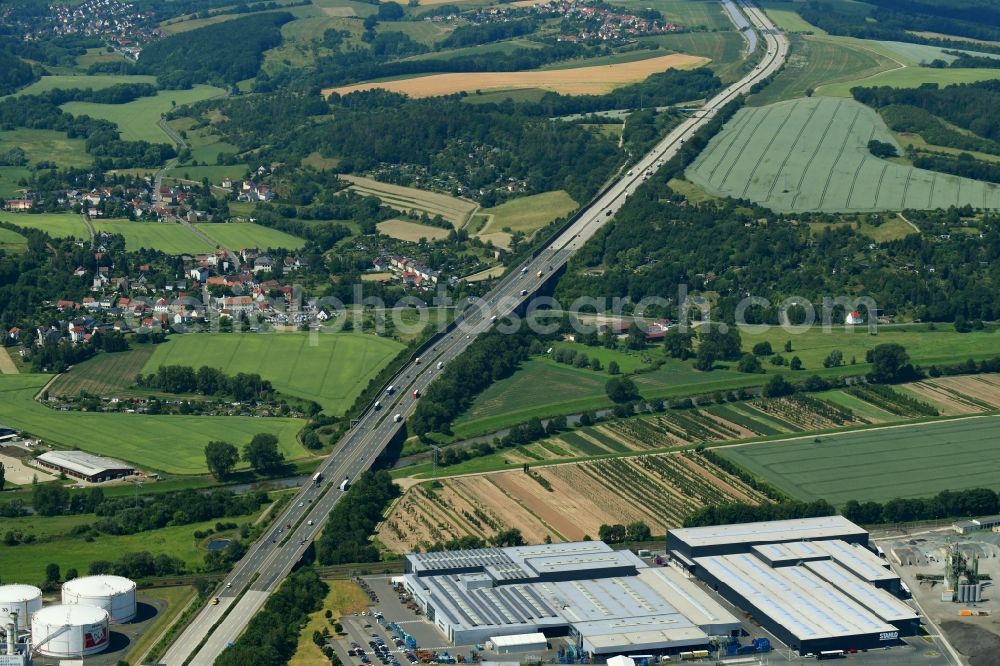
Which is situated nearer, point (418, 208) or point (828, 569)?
point (828, 569)

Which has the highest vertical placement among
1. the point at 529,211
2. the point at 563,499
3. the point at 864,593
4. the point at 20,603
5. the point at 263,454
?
the point at 864,593

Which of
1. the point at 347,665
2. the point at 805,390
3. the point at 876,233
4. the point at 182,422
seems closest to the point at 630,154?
the point at 876,233

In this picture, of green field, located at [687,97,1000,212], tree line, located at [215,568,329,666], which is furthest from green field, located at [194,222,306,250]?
tree line, located at [215,568,329,666]

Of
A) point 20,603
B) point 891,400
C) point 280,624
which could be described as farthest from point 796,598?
point 20,603

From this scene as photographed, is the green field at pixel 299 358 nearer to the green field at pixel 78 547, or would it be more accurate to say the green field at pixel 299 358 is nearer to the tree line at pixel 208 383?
the tree line at pixel 208 383

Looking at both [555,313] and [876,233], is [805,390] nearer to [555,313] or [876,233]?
[555,313]

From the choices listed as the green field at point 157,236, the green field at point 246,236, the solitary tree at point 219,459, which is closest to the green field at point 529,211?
the green field at point 246,236

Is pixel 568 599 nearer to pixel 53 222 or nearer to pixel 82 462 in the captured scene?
pixel 82 462
